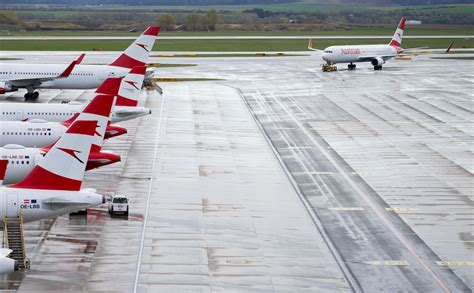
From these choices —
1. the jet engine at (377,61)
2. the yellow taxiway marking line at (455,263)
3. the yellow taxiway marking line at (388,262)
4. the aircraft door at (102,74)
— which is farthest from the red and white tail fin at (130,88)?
the jet engine at (377,61)

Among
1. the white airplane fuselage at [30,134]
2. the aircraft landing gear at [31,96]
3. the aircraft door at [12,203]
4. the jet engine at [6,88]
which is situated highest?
the aircraft door at [12,203]

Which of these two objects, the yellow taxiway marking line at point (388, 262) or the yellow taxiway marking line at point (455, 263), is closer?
the yellow taxiway marking line at point (388, 262)

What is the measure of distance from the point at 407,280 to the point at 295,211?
499 inches

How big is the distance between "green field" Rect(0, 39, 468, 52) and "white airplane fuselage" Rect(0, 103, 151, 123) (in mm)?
86292

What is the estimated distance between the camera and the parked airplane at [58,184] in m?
38.9

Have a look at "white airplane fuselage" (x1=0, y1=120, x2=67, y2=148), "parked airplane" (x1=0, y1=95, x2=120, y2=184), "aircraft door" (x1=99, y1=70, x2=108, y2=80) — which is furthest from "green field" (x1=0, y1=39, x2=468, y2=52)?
"parked airplane" (x1=0, y1=95, x2=120, y2=184)

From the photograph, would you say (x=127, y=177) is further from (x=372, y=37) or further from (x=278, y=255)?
(x=372, y=37)

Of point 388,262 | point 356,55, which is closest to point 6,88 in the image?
point 356,55

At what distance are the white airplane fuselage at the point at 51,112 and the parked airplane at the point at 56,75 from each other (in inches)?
929

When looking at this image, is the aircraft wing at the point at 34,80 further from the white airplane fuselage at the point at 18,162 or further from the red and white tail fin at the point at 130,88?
the white airplane fuselage at the point at 18,162

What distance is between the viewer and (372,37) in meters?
199

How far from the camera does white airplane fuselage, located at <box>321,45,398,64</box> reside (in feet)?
439

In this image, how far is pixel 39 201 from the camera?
39.2 metres

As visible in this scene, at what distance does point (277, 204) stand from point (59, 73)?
160 feet
